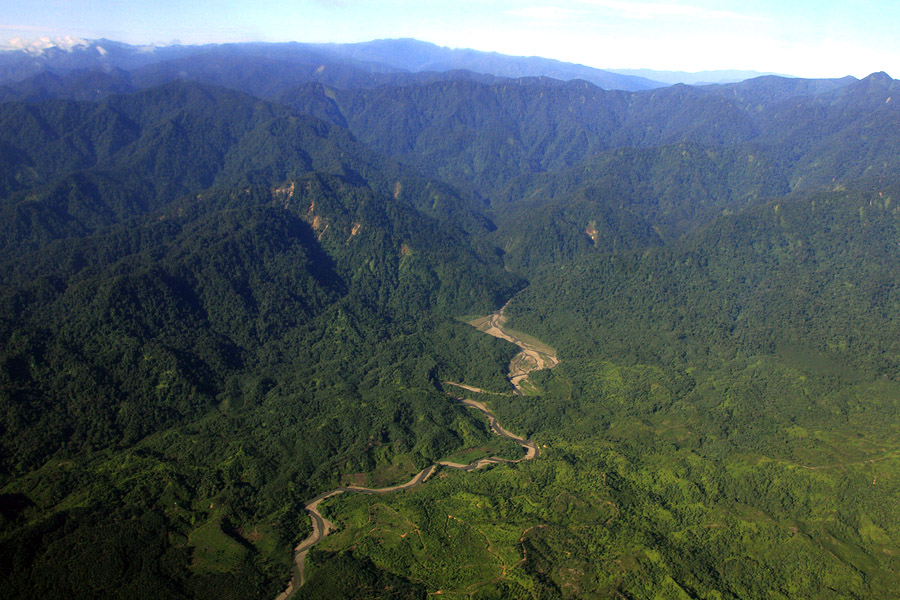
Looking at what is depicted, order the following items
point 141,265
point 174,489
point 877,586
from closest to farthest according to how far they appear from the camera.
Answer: point 877,586 → point 174,489 → point 141,265

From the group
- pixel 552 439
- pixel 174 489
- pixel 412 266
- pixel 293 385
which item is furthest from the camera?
pixel 412 266

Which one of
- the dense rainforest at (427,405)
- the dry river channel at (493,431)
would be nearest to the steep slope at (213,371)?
the dense rainforest at (427,405)

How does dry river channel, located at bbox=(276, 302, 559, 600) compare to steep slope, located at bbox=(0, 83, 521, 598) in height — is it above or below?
below

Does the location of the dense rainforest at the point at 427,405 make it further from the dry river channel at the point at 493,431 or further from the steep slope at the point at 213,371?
the dry river channel at the point at 493,431

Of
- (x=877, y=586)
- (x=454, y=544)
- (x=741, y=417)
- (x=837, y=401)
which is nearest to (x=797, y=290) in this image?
(x=837, y=401)

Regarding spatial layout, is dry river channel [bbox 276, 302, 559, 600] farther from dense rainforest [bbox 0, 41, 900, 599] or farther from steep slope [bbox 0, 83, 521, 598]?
steep slope [bbox 0, 83, 521, 598]

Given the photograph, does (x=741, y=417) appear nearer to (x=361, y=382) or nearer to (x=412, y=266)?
(x=361, y=382)

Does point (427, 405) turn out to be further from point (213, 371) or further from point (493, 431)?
point (213, 371)

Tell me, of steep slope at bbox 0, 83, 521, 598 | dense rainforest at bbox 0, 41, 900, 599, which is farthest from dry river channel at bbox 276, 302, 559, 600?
steep slope at bbox 0, 83, 521, 598
